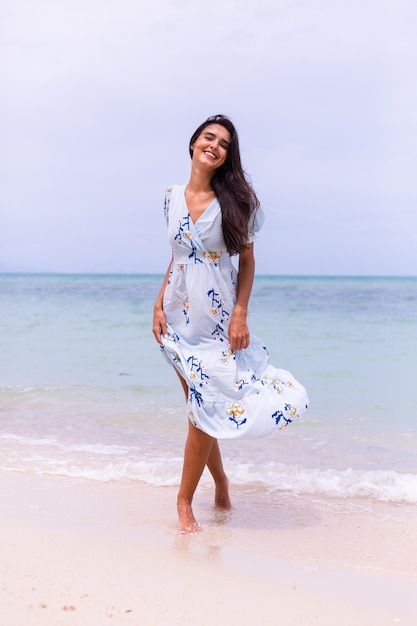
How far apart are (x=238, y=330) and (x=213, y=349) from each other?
133 millimetres

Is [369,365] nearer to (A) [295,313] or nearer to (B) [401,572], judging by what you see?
(B) [401,572]

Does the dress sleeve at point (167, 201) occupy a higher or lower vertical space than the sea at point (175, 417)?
higher

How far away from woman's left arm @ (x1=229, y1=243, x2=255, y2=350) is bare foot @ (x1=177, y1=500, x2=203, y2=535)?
2.39 ft

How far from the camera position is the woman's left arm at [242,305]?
10.2 ft

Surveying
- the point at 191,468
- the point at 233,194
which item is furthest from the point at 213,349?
the point at 233,194

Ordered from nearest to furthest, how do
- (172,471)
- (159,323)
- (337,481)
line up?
(159,323), (337,481), (172,471)

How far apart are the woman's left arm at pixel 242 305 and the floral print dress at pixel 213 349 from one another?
34 mm

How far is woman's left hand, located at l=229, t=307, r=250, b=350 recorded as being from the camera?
3115 millimetres

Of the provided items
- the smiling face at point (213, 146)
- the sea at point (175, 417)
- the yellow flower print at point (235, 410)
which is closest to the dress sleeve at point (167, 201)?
the smiling face at point (213, 146)

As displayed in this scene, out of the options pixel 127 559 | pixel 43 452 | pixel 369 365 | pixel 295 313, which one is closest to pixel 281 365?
pixel 369 365

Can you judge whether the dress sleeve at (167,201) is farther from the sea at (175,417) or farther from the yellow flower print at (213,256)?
the sea at (175,417)

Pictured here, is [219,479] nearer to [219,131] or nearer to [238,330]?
[238,330]

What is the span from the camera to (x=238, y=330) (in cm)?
312

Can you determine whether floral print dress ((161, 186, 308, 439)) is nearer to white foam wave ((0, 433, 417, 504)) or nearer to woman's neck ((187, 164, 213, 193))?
woman's neck ((187, 164, 213, 193))
